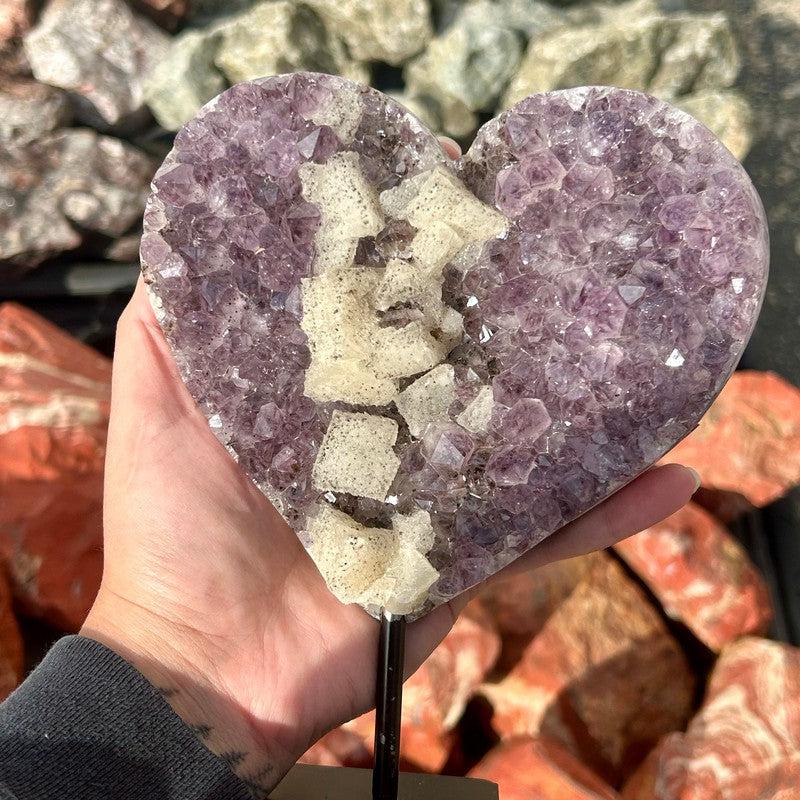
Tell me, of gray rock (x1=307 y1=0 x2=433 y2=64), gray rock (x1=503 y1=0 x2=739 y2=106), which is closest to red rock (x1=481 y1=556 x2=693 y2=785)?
gray rock (x1=503 y1=0 x2=739 y2=106)

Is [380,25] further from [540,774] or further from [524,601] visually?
[540,774]

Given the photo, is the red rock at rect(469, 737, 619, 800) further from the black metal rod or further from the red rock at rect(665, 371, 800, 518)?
the red rock at rect(665, 371, 800, 518)

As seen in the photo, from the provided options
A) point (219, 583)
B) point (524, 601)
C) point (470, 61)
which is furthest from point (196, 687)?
point (470, 61)

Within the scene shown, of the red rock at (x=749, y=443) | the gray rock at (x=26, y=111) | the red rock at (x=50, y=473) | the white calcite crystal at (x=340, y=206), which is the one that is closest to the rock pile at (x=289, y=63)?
the gray rock at (x=26, y=111)

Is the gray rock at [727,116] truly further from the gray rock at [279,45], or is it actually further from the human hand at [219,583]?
the human hand at [219,583]

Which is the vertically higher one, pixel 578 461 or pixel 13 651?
pixel 578 461

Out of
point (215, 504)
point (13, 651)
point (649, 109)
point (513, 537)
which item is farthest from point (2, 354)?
point (649, 109)

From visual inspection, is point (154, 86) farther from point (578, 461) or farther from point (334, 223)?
point (578, 461)
